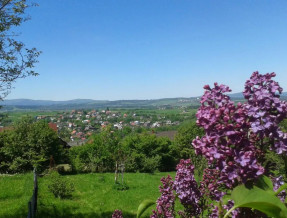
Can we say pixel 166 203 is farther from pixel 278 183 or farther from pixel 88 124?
pixel 88 124

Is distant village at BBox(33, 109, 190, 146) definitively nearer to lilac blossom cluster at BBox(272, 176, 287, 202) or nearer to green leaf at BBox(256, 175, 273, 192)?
lilac blossom cluster at BBox(272, 176, 287, 202)

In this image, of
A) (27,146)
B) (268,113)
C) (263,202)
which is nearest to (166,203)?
(268,113)

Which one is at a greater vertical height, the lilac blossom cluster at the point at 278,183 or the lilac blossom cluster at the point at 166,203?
the lilac blossom cluster at the point at 278,183

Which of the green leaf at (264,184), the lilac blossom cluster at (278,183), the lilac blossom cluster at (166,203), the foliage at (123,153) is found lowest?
the foliage at (123,153)

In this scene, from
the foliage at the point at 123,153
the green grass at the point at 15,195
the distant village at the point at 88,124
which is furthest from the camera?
the distant village at the point at 88,124

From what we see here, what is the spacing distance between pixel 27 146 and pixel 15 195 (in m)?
15.3

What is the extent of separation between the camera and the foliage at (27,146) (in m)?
27.5

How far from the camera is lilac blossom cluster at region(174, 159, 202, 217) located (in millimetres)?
2568

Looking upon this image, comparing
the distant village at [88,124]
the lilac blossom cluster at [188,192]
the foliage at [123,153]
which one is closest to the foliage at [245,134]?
the lilac blossom cluster at [188,192]

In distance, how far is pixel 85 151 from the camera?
118 ft

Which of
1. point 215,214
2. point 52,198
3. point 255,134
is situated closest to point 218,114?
point 255,134

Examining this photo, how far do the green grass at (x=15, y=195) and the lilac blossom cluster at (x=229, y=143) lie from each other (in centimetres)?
1098

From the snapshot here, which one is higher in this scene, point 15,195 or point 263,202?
point 263,202

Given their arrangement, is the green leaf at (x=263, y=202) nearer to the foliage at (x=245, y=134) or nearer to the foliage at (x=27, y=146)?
the foliage at (x=245, y=134)
